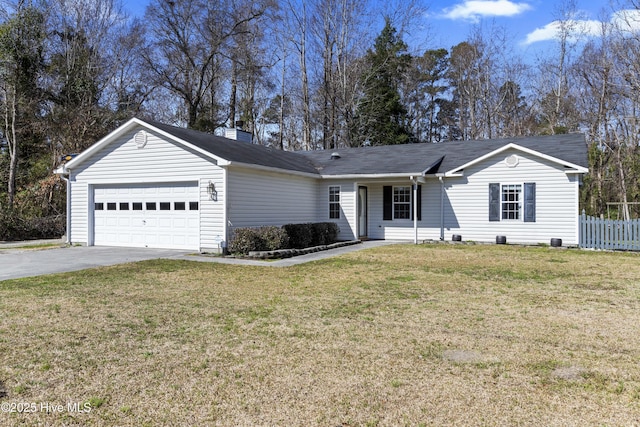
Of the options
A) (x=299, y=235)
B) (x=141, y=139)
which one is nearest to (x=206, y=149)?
(x=141, y=139)

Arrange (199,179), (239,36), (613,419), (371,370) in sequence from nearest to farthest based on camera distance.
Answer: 1. (613,419)
2. (371,370)
3. (199,179)
4. (239,36)

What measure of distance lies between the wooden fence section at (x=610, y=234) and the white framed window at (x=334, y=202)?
332 inches

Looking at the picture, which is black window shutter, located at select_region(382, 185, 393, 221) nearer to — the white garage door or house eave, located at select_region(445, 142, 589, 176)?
house eave, located at select_region(445, 142, 589, 176)

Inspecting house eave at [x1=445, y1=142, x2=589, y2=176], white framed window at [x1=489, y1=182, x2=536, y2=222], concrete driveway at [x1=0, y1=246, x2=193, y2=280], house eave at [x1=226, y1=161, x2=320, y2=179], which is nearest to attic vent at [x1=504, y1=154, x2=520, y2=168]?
house eave at [x1=445, y1=142, x2=589, y2=176]

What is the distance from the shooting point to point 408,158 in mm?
19047

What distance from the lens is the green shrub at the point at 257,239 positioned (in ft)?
42.5

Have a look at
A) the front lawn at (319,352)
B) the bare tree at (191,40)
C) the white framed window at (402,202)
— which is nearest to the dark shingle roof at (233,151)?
the white framed window at (402,202)

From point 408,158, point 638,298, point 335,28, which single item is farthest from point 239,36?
point 638,298

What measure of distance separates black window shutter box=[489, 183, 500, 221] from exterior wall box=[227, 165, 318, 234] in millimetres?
Answer: 6526

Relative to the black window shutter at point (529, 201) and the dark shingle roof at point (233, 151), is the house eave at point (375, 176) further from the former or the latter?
the black window shutter at point (529, 201)

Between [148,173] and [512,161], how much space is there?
12180mm

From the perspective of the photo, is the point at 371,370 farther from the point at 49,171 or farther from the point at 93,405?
the point at 49,171

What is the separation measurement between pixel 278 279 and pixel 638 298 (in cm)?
605

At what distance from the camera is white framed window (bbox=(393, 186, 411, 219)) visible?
58.5 ft
